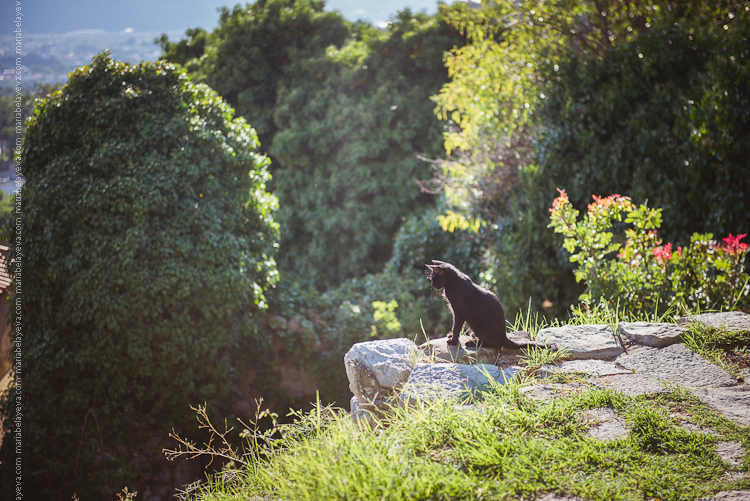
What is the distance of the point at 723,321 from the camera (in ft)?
10.8

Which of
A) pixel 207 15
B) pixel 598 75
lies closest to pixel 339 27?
pixel 207 15

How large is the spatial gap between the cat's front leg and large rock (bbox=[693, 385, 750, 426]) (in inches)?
55.3

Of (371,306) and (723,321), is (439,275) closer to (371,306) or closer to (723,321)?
(723,321)

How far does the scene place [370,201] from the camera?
12.8 meters

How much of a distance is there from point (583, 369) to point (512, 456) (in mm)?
1158

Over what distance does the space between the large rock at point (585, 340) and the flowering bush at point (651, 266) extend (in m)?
0.90

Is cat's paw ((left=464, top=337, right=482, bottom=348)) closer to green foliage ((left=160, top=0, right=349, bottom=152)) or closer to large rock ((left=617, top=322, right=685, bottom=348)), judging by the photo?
large rock ((left=617, top=322, right=685, bottom=348))


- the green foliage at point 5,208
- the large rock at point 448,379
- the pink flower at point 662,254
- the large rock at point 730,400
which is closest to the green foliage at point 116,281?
the green foliage at point 5,208

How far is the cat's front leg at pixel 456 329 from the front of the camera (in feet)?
10.7

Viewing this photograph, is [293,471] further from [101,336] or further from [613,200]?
[101,336]

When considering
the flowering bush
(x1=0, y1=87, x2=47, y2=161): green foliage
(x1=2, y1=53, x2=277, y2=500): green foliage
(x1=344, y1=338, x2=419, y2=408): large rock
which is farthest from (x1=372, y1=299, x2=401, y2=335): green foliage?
(x1=0, y1=87, x2=47, y2=161): green foliage

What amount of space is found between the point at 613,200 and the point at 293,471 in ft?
12.0

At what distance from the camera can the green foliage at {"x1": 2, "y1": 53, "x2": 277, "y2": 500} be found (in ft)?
17.3

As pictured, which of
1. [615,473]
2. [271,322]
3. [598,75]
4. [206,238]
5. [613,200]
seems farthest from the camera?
[271,322]
